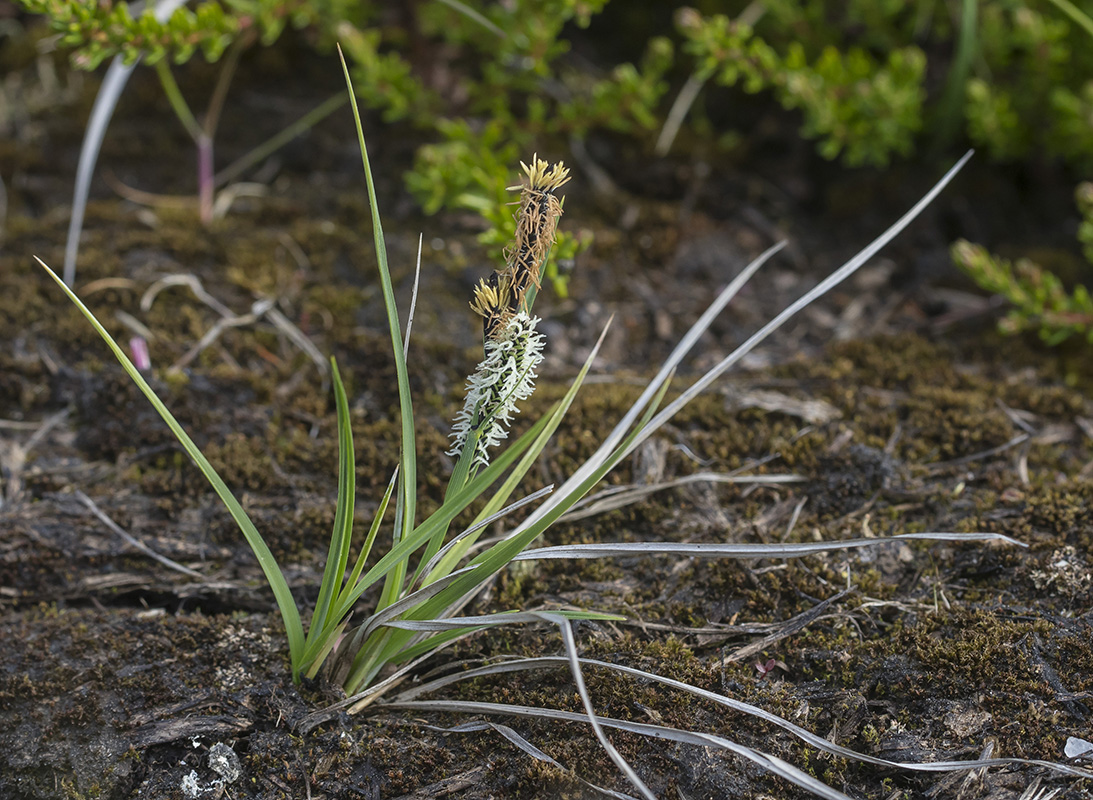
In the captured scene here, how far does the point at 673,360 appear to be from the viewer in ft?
4.77

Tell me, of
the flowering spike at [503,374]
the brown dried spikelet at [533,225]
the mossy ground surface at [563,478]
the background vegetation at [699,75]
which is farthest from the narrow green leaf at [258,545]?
the background vegetation at [699,75]

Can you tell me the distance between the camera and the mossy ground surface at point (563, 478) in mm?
1286

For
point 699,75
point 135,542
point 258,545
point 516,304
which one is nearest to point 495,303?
point 516,304

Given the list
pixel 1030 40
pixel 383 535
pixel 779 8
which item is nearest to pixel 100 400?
pixel 383 535

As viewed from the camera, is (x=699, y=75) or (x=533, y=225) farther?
(x=699, y=75)

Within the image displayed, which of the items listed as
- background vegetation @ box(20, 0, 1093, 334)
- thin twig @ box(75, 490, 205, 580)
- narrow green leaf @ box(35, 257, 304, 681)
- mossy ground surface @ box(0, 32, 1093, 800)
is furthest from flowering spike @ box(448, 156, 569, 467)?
thin twig @ box(75, 490, 205, 580)

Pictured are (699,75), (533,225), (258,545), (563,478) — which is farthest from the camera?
(699,75)

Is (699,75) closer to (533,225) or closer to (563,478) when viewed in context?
(563,478)

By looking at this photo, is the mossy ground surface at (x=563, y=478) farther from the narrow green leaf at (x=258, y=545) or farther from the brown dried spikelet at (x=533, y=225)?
the brown dried spikelet at (x=533, y=225)

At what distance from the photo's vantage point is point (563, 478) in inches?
69.7

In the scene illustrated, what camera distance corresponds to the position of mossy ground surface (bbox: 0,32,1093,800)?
4.22 ft

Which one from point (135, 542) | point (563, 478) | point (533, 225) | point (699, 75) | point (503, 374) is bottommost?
point (135, 542)

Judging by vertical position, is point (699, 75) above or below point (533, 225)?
above

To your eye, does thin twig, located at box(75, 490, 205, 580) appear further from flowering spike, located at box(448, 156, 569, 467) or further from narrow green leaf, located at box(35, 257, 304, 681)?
flowering spike, located at box(448, 156, 569, 467)
